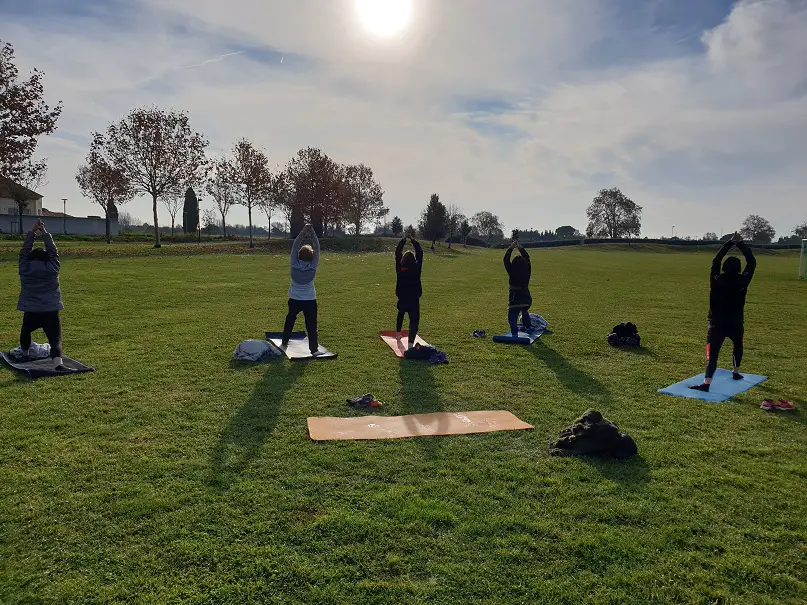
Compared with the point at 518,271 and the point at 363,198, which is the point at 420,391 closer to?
the point at 518,271

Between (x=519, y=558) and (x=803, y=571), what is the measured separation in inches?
81.7

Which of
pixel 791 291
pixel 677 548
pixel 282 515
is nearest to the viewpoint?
pixel 677 548

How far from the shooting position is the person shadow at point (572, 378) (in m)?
8.55

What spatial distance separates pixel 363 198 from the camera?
85000 millimetres

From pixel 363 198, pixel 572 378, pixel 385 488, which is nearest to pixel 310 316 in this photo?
pixel 572 378

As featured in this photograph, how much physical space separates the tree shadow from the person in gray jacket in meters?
8.29

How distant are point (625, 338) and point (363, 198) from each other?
7524cm

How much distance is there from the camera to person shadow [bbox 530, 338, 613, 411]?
8555 millimetres

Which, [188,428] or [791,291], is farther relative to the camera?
[791,291]

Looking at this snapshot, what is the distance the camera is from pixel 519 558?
4094 millimetres

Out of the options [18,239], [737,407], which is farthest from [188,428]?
[18,239]

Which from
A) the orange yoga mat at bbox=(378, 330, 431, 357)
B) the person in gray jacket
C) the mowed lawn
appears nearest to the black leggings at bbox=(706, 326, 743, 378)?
the mowed lawn

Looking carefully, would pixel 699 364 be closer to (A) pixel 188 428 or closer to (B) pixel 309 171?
(A) pixel 188 428

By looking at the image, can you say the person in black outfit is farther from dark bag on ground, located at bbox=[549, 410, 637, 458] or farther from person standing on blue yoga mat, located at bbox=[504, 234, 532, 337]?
dark bag on ground, located at bbox=[549, 410, 637, 458]
